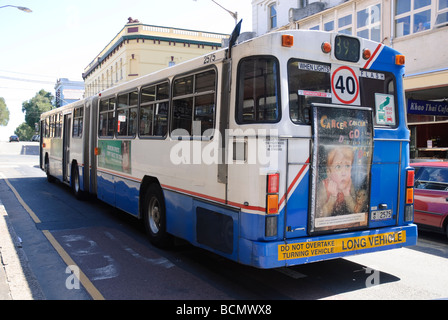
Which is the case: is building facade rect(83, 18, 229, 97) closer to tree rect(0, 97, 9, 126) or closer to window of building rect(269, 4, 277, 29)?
window of building rect(269, 4, 277, 29)

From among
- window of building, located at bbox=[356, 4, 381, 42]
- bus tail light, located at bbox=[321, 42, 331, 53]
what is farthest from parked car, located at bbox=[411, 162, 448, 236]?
window of building, located at bbox=[356, 4, 381, 42]

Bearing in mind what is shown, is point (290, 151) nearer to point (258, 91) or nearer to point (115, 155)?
point (258, 91)

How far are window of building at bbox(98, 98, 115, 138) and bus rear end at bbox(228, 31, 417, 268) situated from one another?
509 cm

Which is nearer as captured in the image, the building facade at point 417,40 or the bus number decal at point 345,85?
the bus number decal at point 345,85

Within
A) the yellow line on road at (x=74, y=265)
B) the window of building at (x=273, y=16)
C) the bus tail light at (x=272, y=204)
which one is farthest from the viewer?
the window of building at (x=273, y=16)

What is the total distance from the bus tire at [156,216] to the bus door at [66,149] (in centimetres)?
673

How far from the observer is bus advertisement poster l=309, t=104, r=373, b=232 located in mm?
4801

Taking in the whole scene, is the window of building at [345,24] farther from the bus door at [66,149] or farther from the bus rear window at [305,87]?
the bus rear window at [305,87]

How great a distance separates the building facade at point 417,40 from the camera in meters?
13.8

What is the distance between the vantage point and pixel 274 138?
449cm

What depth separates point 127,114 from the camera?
819cm

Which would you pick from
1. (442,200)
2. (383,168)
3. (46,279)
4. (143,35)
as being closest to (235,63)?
(383,168)

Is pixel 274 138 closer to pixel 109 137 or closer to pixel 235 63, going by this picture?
pixel 235 63

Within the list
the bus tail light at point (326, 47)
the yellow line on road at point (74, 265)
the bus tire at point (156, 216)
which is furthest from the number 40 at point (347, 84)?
the yellow line on road at point (74, 265)
